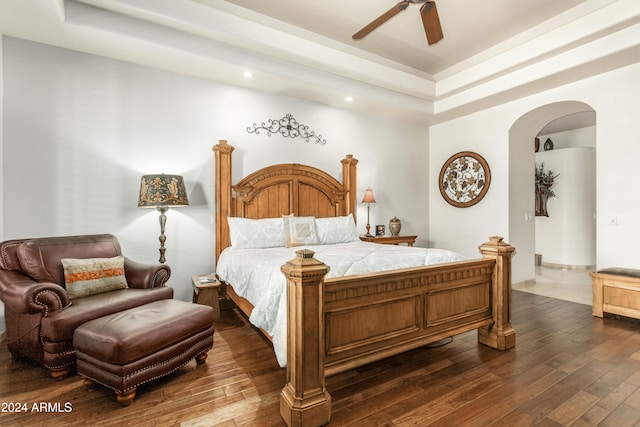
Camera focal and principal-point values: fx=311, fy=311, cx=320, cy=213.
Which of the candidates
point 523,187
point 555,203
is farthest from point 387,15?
point 555,203

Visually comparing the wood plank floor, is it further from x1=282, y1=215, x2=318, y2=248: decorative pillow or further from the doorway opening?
the doorway opening

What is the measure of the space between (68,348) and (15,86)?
250cm

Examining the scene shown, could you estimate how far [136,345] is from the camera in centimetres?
186

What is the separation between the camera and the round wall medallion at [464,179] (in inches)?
196

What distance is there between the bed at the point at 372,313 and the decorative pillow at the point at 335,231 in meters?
1.27

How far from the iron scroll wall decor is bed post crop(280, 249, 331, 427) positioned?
114 inches

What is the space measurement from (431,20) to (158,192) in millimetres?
2998

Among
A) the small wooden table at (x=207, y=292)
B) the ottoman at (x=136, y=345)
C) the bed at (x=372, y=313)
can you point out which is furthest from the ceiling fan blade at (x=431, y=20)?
the small wooden table at (x=207, y=292)

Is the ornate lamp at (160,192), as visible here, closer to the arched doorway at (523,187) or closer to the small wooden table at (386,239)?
the small wooden table at (386,239)

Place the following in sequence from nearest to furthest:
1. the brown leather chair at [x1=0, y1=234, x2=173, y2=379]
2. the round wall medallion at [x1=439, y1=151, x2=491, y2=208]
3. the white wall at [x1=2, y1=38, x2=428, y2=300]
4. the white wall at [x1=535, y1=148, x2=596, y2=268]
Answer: the brown leather chair at [x1=0, y1=234, x2=173, y2=379], the white wall at [x1=2, y1=38, x2=428, y2=300], the round wall medallion at [x1=439, y1=151, x2=491, y2=208], the white wall at [x1=535, y1=148, x2=596, y2=268]

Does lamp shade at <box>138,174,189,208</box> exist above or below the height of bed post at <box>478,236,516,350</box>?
above

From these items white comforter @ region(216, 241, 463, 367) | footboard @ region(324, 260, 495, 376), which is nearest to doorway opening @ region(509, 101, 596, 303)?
footboard @ region(324, 260, 495, 376)

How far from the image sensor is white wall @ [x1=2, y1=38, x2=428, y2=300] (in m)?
2.93

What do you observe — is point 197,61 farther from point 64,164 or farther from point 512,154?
point 512,154
